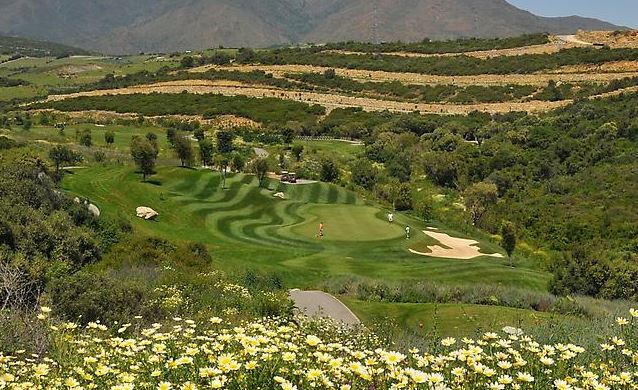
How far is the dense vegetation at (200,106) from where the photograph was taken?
265 ft

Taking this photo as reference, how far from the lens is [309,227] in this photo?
31.0 metres

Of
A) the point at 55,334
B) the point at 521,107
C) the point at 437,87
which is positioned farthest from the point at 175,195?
the point at 437,87

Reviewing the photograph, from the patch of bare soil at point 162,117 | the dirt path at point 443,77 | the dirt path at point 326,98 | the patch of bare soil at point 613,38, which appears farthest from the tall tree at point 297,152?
the patch of bare soil at point 613,38

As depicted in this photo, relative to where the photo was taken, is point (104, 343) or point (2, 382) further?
point (104, 343)

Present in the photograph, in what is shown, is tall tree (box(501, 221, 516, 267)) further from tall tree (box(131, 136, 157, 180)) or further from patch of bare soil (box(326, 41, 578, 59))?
patch of bare soil (box(326, 41, 578, 59))

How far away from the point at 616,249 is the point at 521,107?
5043cm

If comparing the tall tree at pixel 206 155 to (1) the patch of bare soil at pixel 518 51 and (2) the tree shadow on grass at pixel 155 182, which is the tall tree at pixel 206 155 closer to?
(2) the tree shadow on grass at pixel 155 182

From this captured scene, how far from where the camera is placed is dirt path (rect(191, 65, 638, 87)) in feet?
279

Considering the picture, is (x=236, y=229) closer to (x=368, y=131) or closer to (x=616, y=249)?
(x=616, y=249)

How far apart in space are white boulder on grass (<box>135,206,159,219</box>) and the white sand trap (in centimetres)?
1286

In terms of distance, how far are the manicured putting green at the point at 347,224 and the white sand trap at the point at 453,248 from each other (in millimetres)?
2024

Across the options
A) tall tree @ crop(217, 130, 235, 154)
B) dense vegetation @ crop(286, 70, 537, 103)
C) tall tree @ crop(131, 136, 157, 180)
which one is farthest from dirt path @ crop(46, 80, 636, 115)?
tall tree @ crop(131, 136, 157, 180)

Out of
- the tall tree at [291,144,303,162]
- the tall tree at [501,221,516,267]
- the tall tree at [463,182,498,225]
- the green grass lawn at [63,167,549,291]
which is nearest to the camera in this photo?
the green grass lawn at [63,167,549,291]

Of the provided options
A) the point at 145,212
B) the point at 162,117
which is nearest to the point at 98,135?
the point at 162,117
